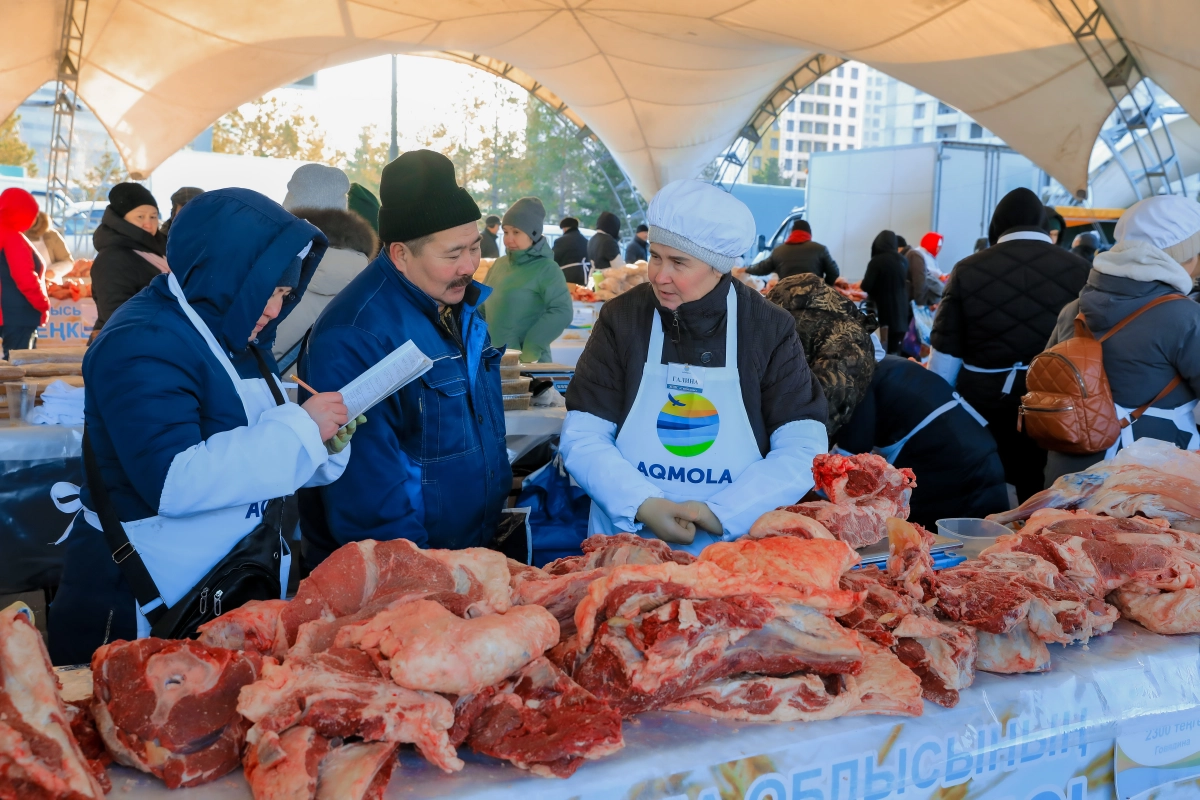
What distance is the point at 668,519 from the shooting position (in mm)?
2439

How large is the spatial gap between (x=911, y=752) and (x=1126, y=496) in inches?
51.5

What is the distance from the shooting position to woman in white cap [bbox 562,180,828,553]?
2.49m

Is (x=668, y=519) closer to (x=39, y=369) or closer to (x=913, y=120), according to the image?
(x=39, y=369)

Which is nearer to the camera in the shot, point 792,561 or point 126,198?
point 792,561

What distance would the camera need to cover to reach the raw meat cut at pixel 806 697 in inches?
A: 58.5

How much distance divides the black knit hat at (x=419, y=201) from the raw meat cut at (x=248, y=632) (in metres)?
1.21

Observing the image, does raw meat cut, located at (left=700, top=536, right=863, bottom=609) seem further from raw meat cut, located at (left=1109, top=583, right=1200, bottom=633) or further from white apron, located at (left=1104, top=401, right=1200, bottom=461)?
white apron, located at (left=1104, top=401, right=1200, bottom=461)

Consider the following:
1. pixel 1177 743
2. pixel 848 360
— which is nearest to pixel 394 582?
pixel 1177 743

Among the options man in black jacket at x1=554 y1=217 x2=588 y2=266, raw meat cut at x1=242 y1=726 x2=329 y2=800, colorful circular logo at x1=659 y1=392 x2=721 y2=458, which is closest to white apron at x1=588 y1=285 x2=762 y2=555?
colorful circular logo at x1=659 y1=392 x2=721 y2=458

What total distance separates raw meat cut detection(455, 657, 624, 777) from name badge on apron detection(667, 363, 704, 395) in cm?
129

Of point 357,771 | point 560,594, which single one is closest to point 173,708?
point 357,771

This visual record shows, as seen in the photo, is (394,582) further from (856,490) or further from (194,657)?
(856,490)

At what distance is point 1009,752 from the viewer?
1.57m

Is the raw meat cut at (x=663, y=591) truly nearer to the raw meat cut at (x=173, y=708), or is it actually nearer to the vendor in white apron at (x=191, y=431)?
the raw meat cut at (x=173, y=708)
